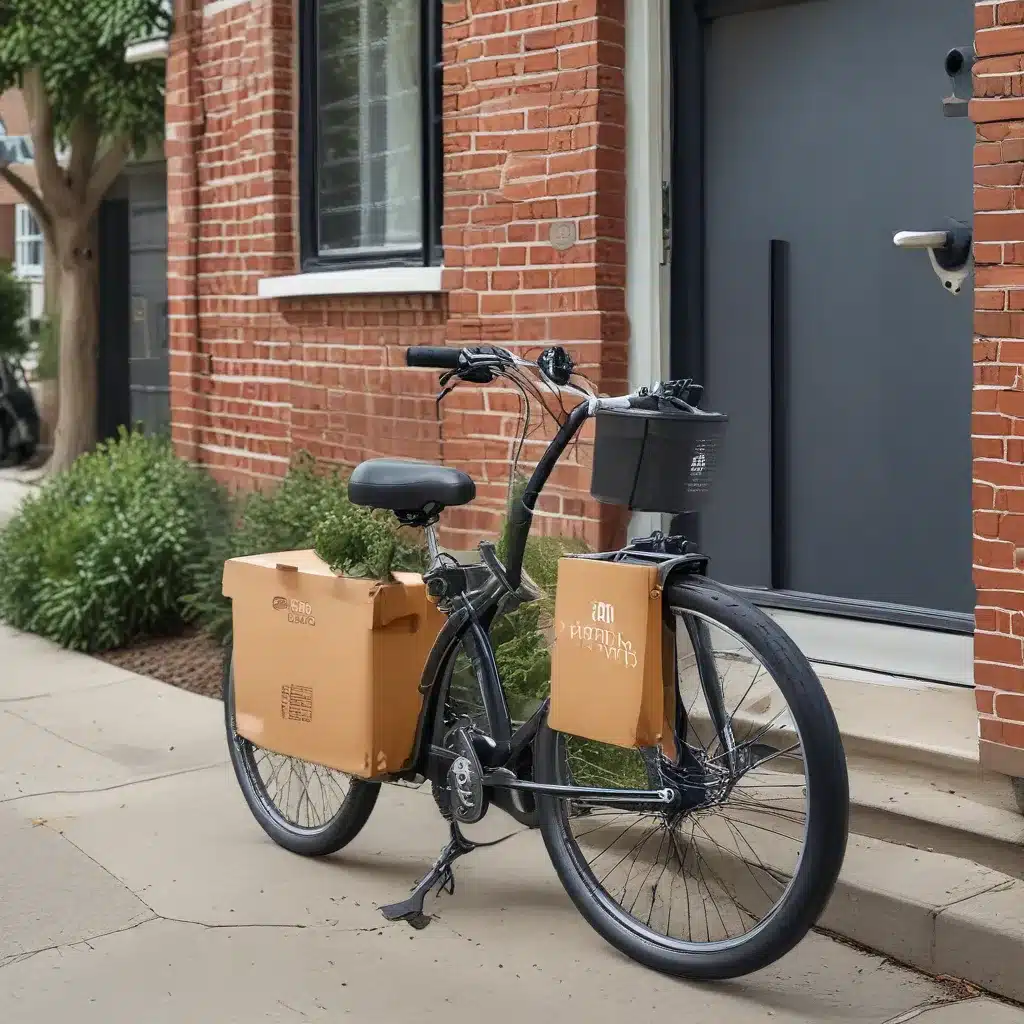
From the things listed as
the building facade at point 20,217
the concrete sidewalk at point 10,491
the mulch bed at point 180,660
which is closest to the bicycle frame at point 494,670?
the mulch bed at point 180,660

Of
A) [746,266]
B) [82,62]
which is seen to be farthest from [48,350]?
[746,266]

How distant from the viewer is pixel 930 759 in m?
4.37

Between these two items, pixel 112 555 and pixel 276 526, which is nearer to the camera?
pixel 276 526

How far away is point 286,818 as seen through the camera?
4.73m

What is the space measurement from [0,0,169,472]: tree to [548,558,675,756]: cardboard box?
6.85m

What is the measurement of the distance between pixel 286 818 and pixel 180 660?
2.71m

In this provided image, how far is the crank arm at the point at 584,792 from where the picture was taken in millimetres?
3562

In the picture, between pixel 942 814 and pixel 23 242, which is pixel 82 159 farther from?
pixel 942 814

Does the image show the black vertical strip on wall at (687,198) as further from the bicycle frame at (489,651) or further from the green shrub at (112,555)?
the green shrub at (112,555)

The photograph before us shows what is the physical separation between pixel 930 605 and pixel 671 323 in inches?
53.7

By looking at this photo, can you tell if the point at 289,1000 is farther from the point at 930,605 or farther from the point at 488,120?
the point at 488,120

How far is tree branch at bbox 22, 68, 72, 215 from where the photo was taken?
13.1m

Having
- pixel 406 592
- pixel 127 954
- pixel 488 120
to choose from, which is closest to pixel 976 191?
pixel 406 592

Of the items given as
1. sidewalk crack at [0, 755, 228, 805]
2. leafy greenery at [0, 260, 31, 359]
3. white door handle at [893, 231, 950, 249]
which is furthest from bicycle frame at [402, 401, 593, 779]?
leafy greenery at [0, 260, 31, 359]
